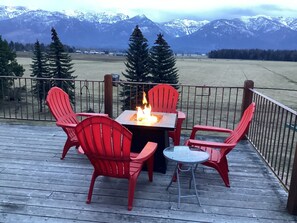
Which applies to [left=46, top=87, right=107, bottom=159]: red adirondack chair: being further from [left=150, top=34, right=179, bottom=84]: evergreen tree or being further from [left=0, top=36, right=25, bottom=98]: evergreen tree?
[left=150, top=34, right=179, bottom=84]: evergreen tree

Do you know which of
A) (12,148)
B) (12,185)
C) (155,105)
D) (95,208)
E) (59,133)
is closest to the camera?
(95,208)

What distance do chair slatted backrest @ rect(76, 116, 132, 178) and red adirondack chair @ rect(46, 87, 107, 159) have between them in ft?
3.45

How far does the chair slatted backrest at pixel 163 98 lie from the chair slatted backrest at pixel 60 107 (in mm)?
1311

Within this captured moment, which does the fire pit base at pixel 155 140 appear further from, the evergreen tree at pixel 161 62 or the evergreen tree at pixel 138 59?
the evergreen tree at pixel 161 62

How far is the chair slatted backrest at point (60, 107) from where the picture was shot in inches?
154

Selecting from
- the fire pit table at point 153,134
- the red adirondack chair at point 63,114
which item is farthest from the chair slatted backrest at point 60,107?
the fire pit table at point 153,134

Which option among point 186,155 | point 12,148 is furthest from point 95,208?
point 12,148

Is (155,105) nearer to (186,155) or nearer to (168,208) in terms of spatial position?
(186,155)

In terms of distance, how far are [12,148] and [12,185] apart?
4.21ft

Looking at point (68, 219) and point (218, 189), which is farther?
point (218, 189)

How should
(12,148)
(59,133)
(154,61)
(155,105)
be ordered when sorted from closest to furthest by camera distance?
(12,148)
(155,105)
(59,133)
(154,61)

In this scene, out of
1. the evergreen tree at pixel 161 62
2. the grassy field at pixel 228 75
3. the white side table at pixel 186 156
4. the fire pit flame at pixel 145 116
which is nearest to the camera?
the white side table at pixel 186 156

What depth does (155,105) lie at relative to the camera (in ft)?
15.6

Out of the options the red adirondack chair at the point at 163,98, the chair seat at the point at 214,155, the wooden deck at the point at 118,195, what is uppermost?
the red adirondack chair at the point at 163,98
